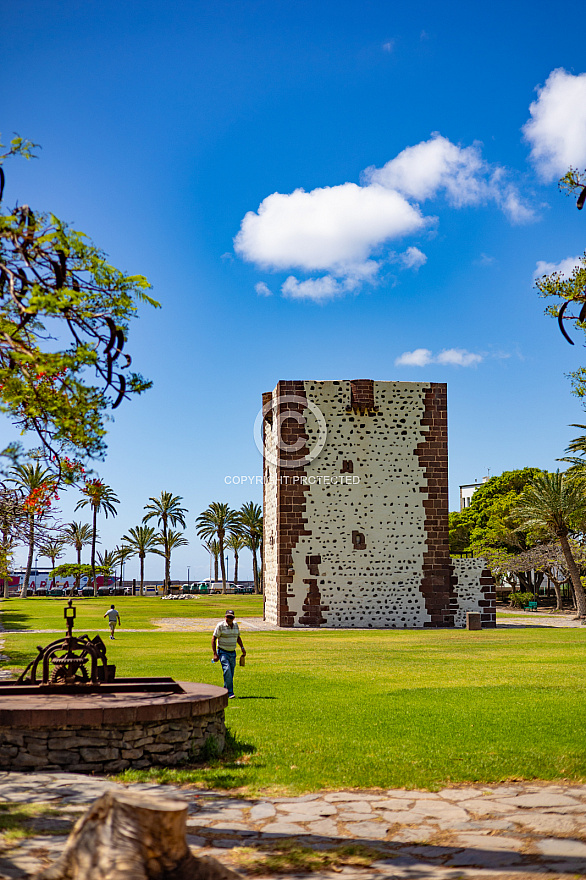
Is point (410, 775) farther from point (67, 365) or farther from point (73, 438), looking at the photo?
point (67, 365)

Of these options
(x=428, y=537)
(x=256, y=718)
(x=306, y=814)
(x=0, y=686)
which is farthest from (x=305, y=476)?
(x=306, y=814)

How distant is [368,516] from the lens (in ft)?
97.7

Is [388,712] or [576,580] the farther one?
[576,580]

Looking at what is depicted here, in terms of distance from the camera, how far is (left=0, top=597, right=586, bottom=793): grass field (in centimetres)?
727

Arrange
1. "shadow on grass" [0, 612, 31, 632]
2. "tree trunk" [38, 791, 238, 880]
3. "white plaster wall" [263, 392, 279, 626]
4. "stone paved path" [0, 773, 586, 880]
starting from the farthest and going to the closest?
"white plaster wall" [263, 392, 279, 626] → "shadow on grass" [0, 612, 31, 632] → "stone paved path" [0, 773, 586, 880] → "tree trunk" [38, 791, 238, 880]

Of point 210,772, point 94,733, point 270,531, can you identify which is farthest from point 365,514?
point 94,733

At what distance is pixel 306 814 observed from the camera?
6.03 metres

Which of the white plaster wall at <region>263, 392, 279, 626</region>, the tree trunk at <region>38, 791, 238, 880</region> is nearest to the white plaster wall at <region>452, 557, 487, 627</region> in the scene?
the white plaster wall at <region>263, 392, 279, 626</region>

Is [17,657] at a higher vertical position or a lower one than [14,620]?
higher

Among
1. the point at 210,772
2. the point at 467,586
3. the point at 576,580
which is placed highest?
the point at 210,772

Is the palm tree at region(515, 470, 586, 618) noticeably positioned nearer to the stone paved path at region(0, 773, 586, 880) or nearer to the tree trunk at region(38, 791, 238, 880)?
the stone paved path at region(0, 773, 586, 880)

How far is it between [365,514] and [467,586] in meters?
4.80

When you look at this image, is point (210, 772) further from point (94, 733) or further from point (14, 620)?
point (14, 620)

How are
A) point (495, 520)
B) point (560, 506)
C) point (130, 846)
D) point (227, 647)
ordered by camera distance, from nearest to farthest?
1. point (130, 846)
2. point (227, 647)
3. point (560, 506)
4. point (495, 520)
